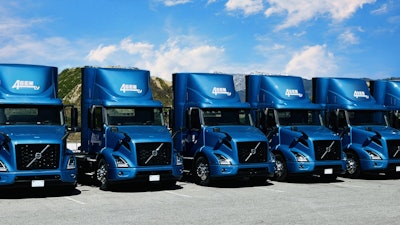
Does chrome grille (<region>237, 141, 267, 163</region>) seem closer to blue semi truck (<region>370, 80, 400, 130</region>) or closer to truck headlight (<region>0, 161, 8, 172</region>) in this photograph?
truck headlight (<region>0, 161, 8, 172</region>)

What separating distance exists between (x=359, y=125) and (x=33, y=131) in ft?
38.0

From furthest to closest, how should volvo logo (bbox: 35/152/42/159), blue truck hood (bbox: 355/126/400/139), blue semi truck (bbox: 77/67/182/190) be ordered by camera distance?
1. blue truck hood (bbox: 355/126/400/139)
2. blue semi truck (bbox: 77/67/182/190)
3. volvo logo (bbox: 35/152/42/159)

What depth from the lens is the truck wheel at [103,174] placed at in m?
16.2

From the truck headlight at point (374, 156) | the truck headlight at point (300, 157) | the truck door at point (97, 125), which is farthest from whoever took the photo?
the truck headlight at point (374, 156)

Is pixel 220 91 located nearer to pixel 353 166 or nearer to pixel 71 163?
pixel 353 166

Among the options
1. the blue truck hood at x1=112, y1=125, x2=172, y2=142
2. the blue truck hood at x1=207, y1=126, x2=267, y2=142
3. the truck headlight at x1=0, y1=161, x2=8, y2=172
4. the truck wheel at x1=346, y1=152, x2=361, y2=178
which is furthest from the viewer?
the truck wheel at x1=346, y1=152, x2=361, y2=178

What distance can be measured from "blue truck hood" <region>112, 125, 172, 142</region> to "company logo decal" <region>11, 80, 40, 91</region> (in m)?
2.63

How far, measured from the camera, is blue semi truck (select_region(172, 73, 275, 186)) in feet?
56.4

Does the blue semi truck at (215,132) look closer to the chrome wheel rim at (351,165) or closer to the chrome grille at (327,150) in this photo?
the chrome grille at (327,150)

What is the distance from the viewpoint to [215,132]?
→ 17625mm

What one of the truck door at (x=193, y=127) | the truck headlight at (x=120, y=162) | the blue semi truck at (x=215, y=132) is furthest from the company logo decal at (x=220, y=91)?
the truck headlight at (x=120, y=162)

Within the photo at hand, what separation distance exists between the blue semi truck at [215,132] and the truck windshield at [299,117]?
1.39m

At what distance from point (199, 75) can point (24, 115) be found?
593cm

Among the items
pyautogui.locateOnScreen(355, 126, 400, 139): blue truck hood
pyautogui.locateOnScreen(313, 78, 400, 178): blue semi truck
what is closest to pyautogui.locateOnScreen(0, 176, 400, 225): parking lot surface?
pyautogui.locateOnScreen(313, 78, 400, 178): blue semi truck
